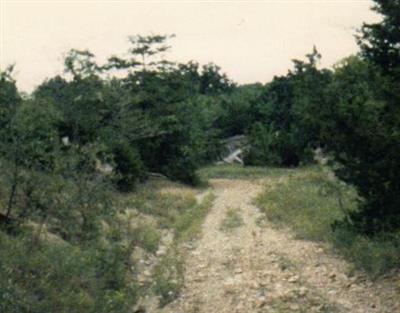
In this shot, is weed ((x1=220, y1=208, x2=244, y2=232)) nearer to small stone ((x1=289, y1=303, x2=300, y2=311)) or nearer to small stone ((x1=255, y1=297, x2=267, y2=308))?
small stone ((x1=255, y1=297, x2=267, y2=308))

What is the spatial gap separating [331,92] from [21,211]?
654cm

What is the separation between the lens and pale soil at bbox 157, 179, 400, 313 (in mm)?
10062

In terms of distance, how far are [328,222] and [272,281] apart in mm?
5714

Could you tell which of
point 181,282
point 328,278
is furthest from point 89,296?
point 328,278

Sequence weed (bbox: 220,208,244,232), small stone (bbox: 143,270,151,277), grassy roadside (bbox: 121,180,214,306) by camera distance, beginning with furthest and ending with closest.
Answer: weed (bbox: 220,208,244,232), small stone (bbox: 143,270,151,277), grassy roadside (bbox: 121,180,214,306)

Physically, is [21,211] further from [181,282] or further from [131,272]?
[181,282]

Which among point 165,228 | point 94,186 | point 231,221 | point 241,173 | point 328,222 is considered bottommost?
point 241,173

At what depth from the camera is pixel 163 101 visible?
119 feet

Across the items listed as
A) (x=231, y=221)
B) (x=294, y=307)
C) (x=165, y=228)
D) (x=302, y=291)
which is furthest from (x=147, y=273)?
(x=231, y=221)

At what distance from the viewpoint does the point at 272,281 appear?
11484mm

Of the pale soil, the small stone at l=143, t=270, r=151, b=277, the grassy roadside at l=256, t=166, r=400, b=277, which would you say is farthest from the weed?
the small stone at l=143, t=270, r=151, b=277

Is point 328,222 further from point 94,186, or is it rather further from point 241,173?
point 241,173

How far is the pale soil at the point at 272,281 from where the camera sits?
1006 centimetres

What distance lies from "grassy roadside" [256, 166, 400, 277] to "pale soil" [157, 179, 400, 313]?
1.08 feet
